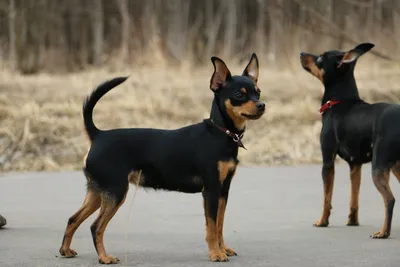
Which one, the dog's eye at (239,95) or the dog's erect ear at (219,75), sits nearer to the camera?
the dog's eye at (239,95)

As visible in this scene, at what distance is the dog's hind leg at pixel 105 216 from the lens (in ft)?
19.7

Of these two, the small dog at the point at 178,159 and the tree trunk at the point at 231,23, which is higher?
the tree trunk at the point at 231,23

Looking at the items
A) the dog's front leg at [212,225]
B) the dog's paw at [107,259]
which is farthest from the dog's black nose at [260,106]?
the dog's paw at [107,259]

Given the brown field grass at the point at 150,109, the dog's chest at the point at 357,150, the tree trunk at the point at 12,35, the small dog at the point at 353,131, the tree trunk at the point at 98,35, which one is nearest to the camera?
the small dog at the point at 353,131

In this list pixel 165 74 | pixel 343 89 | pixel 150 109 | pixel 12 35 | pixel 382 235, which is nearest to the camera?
pixel 382 235

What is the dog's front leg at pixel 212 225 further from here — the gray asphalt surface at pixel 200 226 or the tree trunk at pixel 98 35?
the tree trunk at pixel 98 35

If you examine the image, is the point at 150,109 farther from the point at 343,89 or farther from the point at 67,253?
the point at 67,253

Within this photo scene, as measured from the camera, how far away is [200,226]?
24.8 feet

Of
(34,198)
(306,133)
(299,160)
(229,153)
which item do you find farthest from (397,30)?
(229,153)

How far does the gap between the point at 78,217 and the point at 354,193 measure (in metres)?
2.60

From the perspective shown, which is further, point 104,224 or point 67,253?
point 67,253

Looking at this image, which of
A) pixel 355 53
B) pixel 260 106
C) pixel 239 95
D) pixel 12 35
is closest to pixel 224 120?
pixel 239 95

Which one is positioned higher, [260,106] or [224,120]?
[260,106]

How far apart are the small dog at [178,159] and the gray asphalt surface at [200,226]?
0.31 metres
